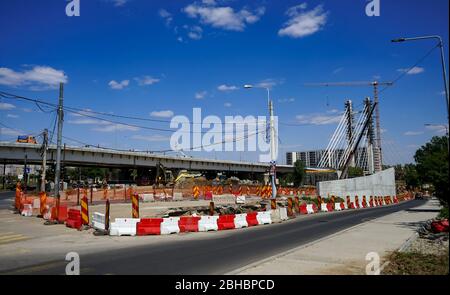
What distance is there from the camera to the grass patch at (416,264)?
7914 mm

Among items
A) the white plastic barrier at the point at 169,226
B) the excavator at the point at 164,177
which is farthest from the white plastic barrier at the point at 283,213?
the excavator at the point at 164,177

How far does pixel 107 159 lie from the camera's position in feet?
248

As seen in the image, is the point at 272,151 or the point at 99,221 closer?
the point at 99,221

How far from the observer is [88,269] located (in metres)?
8.83

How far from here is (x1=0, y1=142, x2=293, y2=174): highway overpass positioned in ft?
197

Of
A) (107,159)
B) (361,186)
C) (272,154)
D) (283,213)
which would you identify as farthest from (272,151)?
(107,159)

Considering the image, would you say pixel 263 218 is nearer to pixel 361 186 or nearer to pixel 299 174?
pixel 361 186

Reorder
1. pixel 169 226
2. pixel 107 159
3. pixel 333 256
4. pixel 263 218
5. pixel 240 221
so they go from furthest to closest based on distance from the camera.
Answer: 1. pixel 107 159
2. pixel 263 218
3. pixel 240 221
4. pixel 169 226
5. pixel 333 256

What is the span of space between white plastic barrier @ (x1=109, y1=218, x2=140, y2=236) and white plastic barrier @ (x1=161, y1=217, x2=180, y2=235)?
1.18 meters

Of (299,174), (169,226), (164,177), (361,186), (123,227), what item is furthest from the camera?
(299,174)

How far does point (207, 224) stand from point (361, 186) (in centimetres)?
3979

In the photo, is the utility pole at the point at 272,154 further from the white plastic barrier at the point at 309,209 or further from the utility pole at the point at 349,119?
the utility pole at the point at 349,119
